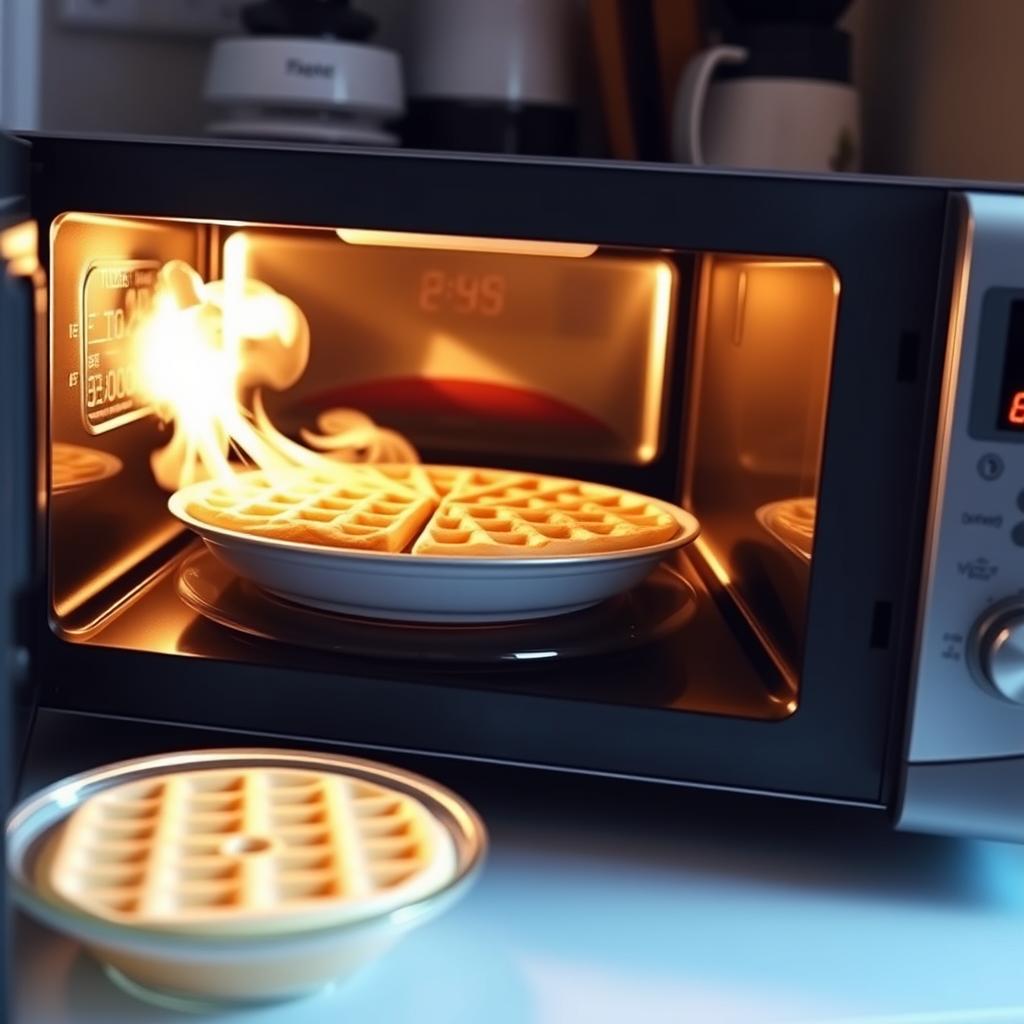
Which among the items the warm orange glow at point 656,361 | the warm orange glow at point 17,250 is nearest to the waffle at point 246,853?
the warm orange glow at point 17,250

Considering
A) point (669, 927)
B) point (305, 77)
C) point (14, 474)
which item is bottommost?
point (669, 927)

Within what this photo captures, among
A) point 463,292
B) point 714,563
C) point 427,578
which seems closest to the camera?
point 427,578

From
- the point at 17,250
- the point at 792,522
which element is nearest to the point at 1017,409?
the point at 792,522

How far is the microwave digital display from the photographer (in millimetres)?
560

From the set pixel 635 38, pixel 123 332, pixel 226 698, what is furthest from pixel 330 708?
pixel 635 38

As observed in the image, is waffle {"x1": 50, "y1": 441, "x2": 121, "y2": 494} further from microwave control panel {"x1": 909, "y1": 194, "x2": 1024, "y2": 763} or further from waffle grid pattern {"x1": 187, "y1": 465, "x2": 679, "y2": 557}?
microwave control panel {"x1": 909, "y1": 194, "x2": 1024, "y2": 763}

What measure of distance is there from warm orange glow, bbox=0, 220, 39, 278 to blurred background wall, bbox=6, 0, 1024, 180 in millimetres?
505

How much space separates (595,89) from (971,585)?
645 mm

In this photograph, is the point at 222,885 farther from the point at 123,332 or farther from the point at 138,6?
the point at 138,6

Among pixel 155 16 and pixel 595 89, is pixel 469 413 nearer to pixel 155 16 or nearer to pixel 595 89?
pixel 595 89

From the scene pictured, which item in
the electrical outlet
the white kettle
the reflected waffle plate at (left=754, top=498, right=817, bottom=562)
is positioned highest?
the electrical outlet

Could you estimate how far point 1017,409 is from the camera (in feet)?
1.84

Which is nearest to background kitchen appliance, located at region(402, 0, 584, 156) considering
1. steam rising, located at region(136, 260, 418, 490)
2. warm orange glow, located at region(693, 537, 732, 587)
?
steam rising, located at region(136, 260, 418, 490)

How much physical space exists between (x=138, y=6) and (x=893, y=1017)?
92 centimetres
